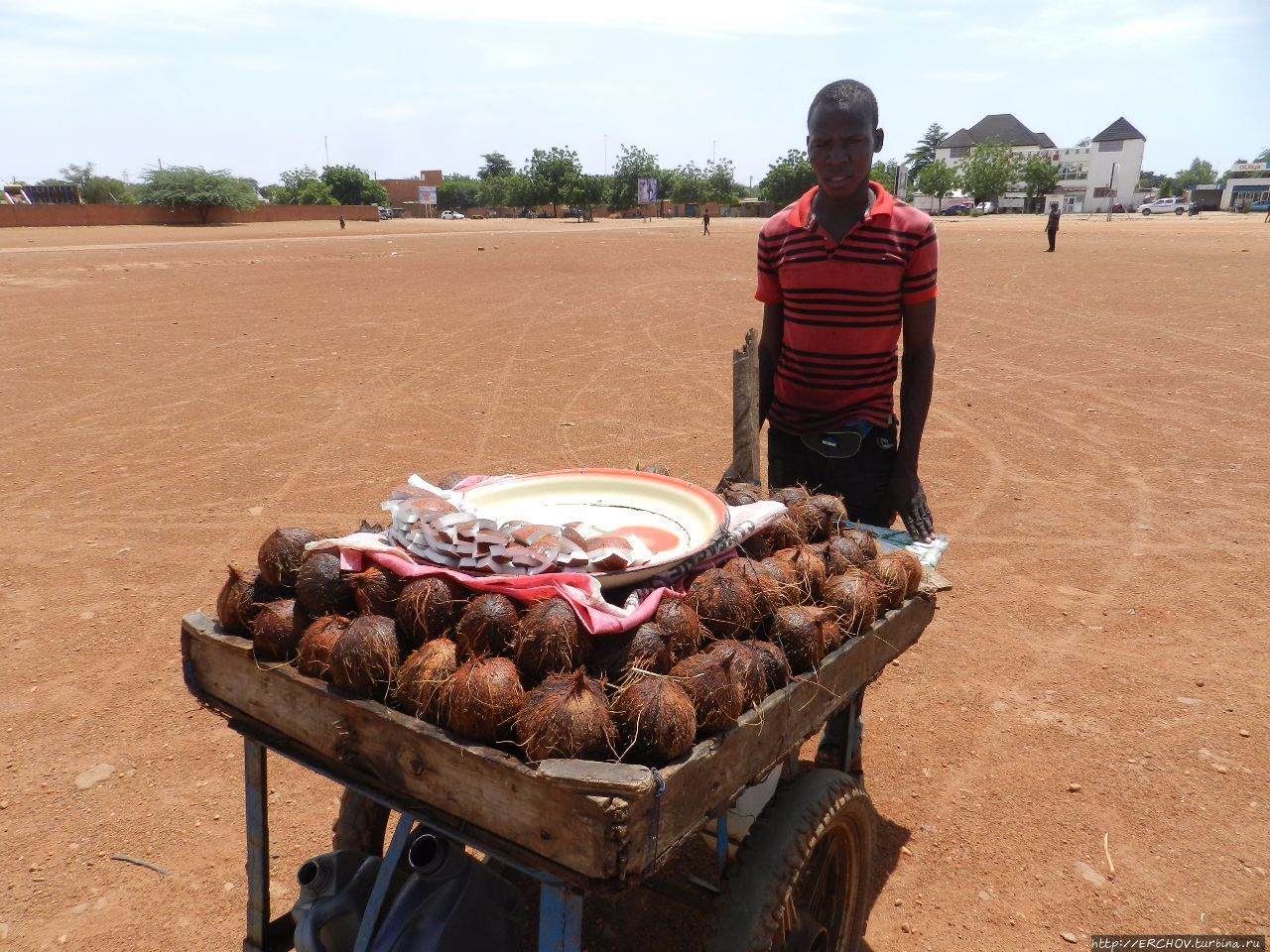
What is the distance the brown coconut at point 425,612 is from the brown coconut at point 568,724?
0.33 meters

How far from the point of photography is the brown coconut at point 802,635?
1.83 metres

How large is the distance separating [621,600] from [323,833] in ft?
6.38

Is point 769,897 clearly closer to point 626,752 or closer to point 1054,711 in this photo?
point 626,752

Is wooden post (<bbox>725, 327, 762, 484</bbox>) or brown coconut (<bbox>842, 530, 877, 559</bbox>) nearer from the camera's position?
brown coconut (<bbox>842, 530, 877, 559</bbox>)

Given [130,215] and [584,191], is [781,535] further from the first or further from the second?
[584,191]

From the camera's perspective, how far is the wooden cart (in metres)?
1.40

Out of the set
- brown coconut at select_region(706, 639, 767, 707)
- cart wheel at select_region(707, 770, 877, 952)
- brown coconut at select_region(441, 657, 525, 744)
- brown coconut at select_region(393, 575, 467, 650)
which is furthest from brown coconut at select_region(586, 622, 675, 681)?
cart wheel at select_region(707, 770, 877, 952)

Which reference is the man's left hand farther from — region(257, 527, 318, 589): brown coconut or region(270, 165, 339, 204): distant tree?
region(270, 165, 339, 204): distant tree

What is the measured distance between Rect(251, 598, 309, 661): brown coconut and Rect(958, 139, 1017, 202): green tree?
77241 mm

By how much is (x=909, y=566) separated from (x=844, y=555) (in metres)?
Answer: 0.18

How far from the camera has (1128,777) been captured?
11.0ft

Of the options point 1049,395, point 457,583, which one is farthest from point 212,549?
point 1049,395

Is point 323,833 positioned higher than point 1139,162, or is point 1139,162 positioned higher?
point 1139,162

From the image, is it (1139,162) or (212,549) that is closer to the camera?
(212,549)
